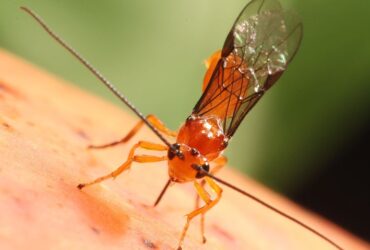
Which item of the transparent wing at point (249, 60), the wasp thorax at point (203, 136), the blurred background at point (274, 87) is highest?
the transparent wing at point (249, 60)

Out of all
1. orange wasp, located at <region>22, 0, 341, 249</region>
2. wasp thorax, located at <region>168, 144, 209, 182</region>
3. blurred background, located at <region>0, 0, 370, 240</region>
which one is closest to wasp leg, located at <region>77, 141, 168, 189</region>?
orange wasp, located at <region>22, 0, 341, 249</region>

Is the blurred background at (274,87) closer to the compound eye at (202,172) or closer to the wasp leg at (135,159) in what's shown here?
the wasp leg at (135,159)

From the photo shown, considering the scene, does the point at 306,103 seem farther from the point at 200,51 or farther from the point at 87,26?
the point at 87,26

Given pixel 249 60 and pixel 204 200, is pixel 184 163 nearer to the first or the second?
pixel 204 200

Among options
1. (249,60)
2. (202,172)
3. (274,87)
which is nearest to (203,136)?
(202,172)

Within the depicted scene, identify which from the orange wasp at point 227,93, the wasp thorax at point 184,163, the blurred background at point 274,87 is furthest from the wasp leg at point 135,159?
the blurred background at point 274,87

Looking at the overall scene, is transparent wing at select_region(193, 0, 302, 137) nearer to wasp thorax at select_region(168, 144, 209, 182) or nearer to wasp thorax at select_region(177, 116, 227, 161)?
wasp thorax at select_region(177, 116, 227, 161)

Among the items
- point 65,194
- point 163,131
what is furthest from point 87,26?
point 65,194
